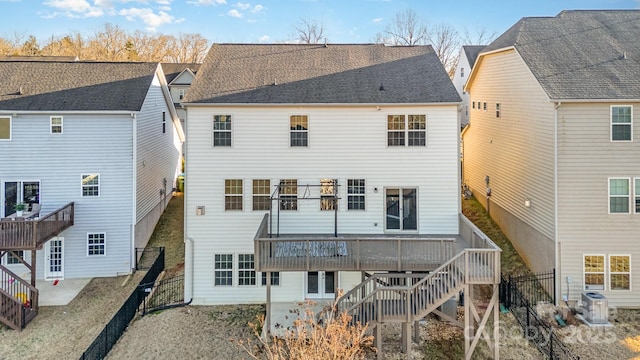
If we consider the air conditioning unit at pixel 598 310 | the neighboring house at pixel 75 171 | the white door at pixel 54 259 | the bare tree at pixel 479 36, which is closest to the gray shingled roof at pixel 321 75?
the neighboring house at pixel 75 171

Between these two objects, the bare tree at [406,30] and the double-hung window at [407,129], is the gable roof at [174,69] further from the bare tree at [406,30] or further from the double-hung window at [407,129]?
the double-hung window at [407,129]

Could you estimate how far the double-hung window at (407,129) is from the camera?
14.0 m

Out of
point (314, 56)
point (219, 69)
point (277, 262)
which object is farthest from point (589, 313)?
point (219, 69)

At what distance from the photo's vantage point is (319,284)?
14.0 m

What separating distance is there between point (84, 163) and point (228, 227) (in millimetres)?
7384

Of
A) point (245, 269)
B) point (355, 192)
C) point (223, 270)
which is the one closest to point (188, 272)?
point (223, 270)

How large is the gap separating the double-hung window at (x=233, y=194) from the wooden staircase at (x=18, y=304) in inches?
279

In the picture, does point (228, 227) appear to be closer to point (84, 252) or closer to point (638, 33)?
point (84, 252)

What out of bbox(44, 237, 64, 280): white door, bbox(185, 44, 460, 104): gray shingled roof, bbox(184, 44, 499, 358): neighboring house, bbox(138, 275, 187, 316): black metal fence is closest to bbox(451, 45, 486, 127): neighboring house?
bbox(185, 44, 460, 104): gray shingled roof

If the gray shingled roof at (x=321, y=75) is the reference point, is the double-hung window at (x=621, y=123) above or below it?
below

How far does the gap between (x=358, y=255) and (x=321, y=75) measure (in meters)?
7.69

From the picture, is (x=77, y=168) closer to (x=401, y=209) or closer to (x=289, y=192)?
(x=289, y=192)

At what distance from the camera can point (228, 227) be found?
45.9ft

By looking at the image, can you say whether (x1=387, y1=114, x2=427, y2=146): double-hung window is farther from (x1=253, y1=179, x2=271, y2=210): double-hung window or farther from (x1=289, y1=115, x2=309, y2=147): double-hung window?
(x1=253, y1=179, x2=271, y2=210): double-hung window
